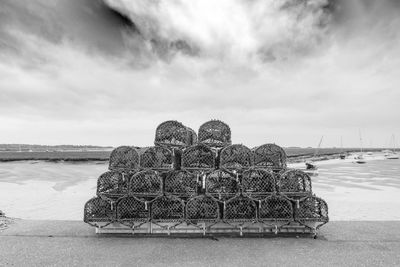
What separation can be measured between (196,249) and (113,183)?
3178 mm

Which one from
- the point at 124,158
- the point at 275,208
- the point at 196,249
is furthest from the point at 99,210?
the point at 275,208

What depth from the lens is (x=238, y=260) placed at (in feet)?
19.0

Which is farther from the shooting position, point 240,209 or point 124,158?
point 124,158

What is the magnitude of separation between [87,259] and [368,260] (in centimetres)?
582

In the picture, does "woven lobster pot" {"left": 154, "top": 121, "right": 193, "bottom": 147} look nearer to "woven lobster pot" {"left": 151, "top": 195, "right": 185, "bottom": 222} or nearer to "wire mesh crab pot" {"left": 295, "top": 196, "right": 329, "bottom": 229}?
"woven lobster pot" {"left": 151, "top": 195, "right": 185, "bottom": 222}

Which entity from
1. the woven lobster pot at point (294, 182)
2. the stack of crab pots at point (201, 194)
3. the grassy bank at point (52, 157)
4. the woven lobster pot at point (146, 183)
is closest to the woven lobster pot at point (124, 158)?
the stack of crab pots at point (201, 194)

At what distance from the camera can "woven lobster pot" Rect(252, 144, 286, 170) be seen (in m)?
8.95

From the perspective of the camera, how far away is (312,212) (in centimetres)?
742

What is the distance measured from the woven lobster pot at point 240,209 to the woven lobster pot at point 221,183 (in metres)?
0.32

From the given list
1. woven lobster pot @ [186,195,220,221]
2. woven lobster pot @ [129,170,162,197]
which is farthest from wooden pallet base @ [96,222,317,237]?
woven lobster pot @ [129,170,162,197]

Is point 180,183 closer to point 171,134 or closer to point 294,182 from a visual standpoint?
point 171,134

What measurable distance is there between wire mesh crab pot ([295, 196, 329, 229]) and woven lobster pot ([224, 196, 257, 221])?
1.15 m

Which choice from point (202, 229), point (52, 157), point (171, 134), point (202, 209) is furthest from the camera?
point (52, 157)

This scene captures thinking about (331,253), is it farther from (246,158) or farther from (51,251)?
(51,251)
